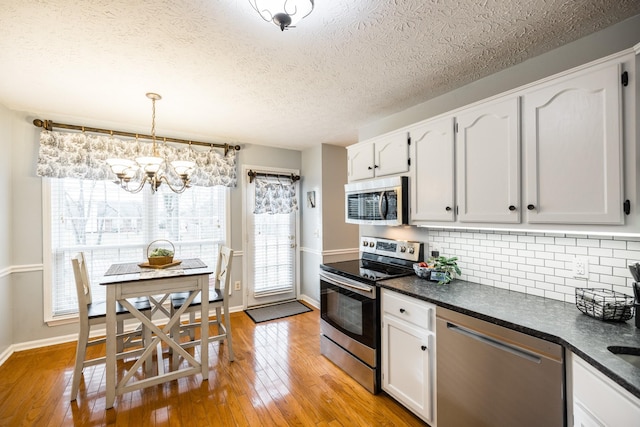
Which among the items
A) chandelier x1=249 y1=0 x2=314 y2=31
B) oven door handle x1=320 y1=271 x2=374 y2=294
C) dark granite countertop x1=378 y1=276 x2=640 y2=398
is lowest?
oven door handle x1=320 y1=271 x2=374 y2=294

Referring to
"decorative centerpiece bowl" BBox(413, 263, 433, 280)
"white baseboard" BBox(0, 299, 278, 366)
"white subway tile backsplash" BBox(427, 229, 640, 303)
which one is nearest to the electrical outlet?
"white subway tile backsplash" BBox(427, 229, 640, 303)

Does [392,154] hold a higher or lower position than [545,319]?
higher

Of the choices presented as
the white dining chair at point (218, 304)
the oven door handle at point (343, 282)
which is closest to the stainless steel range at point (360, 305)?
the oven door handle at point (343, 282)

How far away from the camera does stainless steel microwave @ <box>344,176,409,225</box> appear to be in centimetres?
234

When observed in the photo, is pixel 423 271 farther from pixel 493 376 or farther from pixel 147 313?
pixel 147 313

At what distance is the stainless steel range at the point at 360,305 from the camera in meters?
2.15

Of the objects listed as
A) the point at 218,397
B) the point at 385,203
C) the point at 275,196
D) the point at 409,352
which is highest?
the point at 275,196

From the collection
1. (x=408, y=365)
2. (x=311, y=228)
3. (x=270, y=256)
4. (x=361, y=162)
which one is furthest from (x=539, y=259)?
(x=270, y=256)

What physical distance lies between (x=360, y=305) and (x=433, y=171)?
46.3 inches

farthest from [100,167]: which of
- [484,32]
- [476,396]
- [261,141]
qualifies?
[476,396]

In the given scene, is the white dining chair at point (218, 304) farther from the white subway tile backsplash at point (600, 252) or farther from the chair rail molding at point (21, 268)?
the white subway tile backsplash at point (600, 252)

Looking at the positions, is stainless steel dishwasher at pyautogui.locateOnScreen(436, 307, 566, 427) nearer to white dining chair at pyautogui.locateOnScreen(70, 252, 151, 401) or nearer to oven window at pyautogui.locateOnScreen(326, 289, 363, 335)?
oven window at pyautogui.locateOnScreen(326, 289, 363, 335)

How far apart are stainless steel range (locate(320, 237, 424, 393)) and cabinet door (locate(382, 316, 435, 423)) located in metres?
0.09

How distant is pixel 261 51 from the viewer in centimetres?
176
